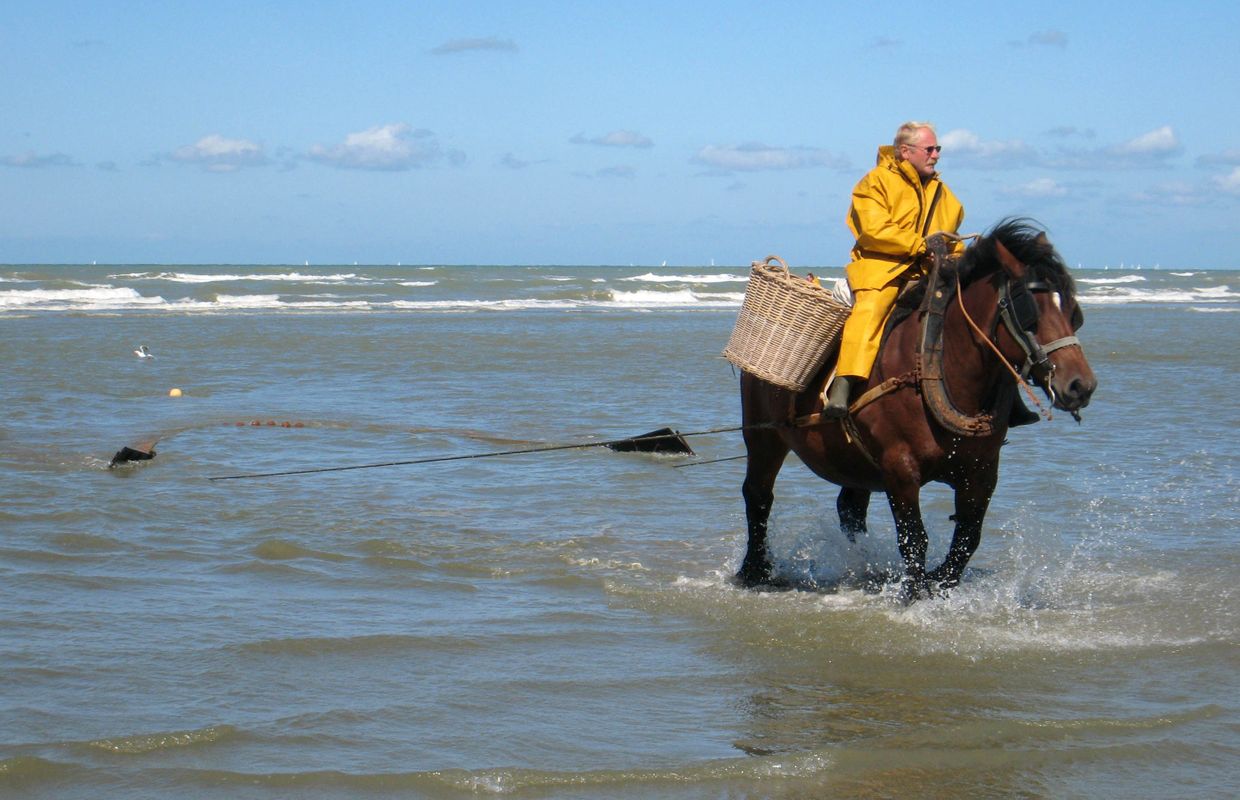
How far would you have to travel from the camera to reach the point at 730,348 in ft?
25.4

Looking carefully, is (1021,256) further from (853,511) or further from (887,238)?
(853,511)

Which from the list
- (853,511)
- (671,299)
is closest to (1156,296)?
(671,299)

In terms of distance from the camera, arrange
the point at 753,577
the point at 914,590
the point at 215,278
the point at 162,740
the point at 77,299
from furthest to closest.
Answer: the point at 215,278 → the point at 77,299 → the point at 753,577 → the point at 914,590 → the point at 162,740

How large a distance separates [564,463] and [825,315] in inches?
216

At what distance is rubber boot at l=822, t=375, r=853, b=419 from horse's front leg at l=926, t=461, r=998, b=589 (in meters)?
0.67

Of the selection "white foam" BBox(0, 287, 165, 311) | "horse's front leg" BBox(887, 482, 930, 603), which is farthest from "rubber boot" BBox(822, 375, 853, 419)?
"white foam" BBox(0, 287, 165, 311)

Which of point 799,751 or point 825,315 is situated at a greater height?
point 825,315

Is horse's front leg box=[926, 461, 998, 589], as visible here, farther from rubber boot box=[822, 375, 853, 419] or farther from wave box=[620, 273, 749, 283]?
wave box=[620, 273, 749, 283]

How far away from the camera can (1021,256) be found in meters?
6.27

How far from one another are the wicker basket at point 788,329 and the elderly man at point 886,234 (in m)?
0.15

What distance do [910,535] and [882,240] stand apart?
4.81ft

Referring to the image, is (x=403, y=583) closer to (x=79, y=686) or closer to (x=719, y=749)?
(x=79, y=686)

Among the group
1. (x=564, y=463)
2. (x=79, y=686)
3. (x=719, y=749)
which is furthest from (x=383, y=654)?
(x=564, y=463)

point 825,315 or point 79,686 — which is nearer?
point 79,686
